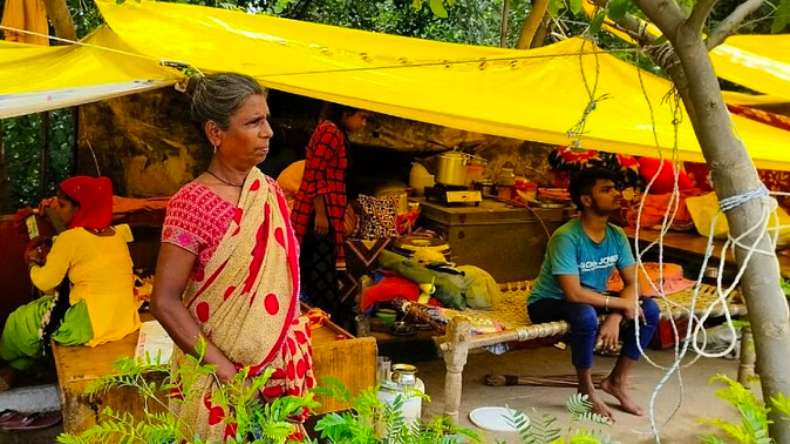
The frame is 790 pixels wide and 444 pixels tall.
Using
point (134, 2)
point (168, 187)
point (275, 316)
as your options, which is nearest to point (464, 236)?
point (168, 187)

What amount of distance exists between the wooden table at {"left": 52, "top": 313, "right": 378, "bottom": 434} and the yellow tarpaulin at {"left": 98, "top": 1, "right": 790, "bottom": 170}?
0.98 metres

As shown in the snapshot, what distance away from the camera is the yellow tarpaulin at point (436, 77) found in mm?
2977

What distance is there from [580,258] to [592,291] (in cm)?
18

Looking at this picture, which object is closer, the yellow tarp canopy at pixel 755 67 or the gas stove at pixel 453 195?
the yellow tarp canopy at pixel 755 67

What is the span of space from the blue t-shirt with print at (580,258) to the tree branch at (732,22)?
2.16 m

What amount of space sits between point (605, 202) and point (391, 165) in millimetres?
2545

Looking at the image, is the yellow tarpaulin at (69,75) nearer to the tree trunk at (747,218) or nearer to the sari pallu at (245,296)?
the sari pallu at (245,296)

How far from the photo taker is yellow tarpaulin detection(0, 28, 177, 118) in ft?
8.87

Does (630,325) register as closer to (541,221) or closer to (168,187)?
(541,221)

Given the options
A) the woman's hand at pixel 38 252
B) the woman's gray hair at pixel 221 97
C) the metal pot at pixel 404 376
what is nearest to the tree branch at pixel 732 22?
the woman's gray hair at pixel 221 97

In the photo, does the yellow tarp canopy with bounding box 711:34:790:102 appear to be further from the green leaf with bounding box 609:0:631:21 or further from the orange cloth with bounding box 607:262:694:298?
the green leaf with bounding box 609:0:631:21

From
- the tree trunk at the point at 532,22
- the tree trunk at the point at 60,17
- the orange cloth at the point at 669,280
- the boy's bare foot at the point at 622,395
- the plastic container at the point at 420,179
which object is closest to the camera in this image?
the boy's bare foot at the point at 622,395

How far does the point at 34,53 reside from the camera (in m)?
3.64

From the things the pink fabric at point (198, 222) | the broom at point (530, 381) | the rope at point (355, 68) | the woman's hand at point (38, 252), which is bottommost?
the broom at point (530, 381)
